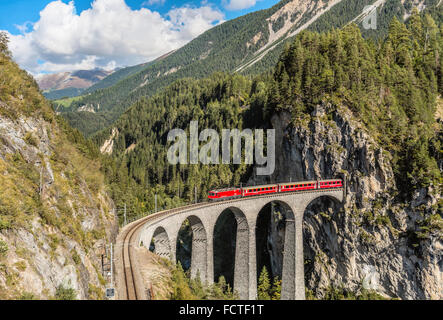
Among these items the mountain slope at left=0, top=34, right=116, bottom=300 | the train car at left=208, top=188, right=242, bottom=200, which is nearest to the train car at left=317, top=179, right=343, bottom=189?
the train car at left=208, top=188, right=242, bottom=200

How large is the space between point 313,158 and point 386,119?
14.5 metres

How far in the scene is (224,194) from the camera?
143ft

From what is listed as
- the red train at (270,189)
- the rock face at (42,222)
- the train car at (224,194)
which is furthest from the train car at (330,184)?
the rock face at (42,222)

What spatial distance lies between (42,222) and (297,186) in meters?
39.1

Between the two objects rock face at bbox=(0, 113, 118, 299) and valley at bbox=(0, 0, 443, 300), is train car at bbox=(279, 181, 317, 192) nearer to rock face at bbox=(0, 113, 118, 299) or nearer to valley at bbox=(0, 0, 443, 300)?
valley at bbox=(0, 0, 443, 300)

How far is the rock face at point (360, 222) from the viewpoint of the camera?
148 feet

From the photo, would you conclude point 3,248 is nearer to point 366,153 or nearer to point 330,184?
point 330,184

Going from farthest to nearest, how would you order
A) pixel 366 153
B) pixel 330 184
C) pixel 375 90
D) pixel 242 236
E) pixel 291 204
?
pixel 375 90 → pixel 330 184 → pixel 366 153 → pixel 291 204 → pixel 242 236

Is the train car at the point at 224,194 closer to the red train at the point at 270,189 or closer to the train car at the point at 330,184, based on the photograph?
the red train at the point at 270,189

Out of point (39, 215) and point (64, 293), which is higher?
point (39, 215)

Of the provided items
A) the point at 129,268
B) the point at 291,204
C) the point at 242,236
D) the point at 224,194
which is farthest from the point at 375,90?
the point at 129,268

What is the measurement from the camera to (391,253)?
48.2m

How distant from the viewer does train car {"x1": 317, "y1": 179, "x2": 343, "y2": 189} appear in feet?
165

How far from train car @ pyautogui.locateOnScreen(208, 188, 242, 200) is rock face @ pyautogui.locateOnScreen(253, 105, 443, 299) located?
18.8m
